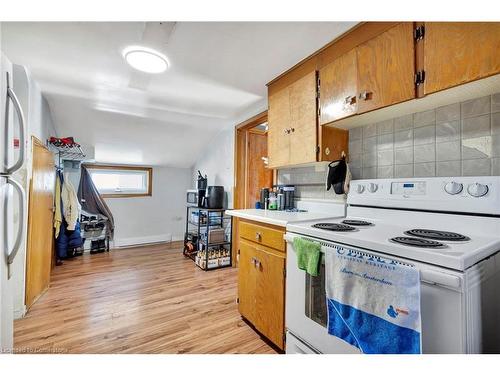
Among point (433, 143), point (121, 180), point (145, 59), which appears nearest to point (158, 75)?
point (145, 59)

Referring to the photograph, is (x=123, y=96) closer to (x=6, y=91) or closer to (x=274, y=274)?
(x=6, y=91)

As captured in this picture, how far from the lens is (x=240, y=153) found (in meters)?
3.28

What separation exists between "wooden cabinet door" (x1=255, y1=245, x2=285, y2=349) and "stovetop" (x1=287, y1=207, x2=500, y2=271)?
0.32m

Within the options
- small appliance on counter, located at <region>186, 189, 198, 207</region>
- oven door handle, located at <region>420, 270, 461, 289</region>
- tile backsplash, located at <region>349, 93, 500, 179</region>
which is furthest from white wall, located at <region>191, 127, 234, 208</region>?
oven door handle, located at <region>420, 270, 461, 289</region>

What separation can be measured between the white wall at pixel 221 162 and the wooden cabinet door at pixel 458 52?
2.59 m

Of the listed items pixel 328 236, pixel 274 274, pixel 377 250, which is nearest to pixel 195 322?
pixel 274 274

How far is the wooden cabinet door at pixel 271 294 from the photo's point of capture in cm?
142

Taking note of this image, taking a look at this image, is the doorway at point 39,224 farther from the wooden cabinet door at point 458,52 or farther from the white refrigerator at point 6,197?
the wooden cabinet door at point 458,52

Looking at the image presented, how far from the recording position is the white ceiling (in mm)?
1478

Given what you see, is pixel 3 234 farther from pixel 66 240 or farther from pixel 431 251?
pixel 66 240
